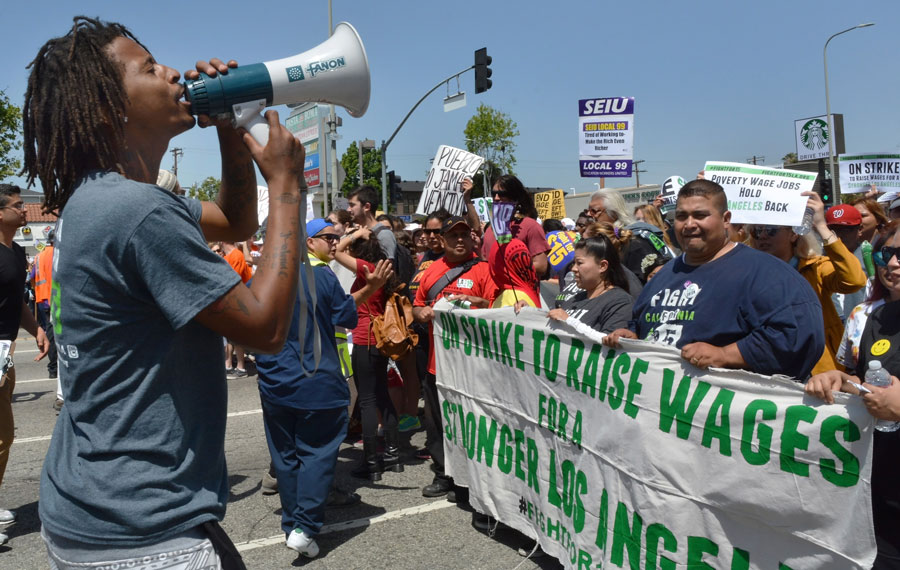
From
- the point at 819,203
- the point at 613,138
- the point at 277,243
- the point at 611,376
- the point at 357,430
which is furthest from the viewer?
the point at 613,138

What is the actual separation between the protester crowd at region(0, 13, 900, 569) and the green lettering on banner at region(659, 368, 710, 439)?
11 centimetres

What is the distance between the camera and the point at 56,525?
1.50 m

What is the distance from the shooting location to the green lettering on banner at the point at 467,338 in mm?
4516

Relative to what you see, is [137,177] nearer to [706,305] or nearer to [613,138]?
[706,305]

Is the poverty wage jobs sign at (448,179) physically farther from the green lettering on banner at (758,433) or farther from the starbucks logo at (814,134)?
the starbucks logo at (814,134)

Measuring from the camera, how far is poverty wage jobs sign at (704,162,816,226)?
3643mm

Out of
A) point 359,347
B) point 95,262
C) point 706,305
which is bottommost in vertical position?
point 359,347

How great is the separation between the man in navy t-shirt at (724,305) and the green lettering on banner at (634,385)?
0.56 ft

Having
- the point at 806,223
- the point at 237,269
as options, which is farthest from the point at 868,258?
the point at 237,269

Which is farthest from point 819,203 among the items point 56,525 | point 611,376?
point 56,525

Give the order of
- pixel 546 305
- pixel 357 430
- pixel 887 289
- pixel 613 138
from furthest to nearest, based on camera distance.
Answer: pixel 613 138 → pixel 357 430 → pixel 546 305 → pixel 887 289

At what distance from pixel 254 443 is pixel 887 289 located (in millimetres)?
5299

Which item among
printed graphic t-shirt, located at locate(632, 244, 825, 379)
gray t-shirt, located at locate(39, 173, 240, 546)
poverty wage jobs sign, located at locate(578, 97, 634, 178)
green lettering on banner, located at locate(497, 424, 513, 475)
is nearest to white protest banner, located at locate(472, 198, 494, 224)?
poverty wage jobs sign, located at locate(578, 97, 634, 178)

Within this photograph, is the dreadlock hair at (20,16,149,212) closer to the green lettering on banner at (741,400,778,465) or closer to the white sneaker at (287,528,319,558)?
the green lettering on banner at (741,400,778,465)
